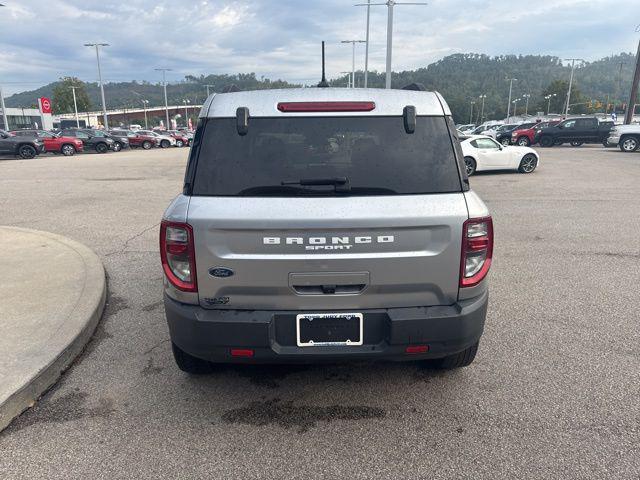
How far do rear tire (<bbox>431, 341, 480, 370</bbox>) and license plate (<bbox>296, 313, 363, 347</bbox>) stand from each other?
94 centimetres

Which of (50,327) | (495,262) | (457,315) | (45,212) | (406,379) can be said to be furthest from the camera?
(45,212)

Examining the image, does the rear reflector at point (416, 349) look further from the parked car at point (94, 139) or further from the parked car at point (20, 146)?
the parked car at point (94, 139)

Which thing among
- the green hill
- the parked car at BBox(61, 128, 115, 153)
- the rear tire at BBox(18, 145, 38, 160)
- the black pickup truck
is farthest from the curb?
the green hill

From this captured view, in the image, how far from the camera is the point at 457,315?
268cm

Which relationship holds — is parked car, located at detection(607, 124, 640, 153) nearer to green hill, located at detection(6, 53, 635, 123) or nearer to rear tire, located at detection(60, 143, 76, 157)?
rear tire, located at detection(60, 143, 76, 157)

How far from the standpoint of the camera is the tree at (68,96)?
332ft

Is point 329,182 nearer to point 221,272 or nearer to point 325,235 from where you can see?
point 325,235

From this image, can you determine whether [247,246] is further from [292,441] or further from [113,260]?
[113,260]

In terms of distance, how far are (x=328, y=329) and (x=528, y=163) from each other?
15.7m

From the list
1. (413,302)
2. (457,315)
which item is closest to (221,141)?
(413,302)

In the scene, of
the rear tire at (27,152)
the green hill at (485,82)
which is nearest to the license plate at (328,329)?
the rear tire at (27,152)

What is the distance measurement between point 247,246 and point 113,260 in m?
4.52

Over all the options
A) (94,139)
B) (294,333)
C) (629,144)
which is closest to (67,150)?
(94,139)

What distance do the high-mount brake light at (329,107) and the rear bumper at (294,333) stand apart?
1186 millimetres
